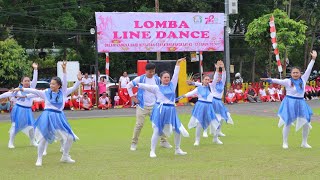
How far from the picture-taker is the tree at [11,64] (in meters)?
27.9

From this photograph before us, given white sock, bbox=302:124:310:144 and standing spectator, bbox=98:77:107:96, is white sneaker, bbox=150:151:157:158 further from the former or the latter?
standing spectator, bbox=98:77:107:96

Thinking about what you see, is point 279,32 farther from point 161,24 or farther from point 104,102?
point 104,102

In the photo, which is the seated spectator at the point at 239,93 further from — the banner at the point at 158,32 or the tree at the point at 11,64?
the tree at the point at 11,64

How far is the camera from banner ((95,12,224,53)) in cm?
2647

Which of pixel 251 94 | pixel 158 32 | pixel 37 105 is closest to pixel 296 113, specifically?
pixel 37 105

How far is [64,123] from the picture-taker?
32.8 ft

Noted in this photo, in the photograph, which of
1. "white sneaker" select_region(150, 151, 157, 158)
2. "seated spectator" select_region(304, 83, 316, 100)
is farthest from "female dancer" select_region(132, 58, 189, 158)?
"seated spectator" select_region(304, 83, 316, 100)

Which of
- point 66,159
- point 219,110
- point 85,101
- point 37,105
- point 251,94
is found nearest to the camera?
point 66,159

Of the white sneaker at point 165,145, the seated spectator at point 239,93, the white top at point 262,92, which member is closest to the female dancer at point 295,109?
the white sneaker at point 165,145

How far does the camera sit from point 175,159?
10.1 meters

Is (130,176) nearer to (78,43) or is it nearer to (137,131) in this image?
(137,131)

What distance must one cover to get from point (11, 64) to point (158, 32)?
24.9ft

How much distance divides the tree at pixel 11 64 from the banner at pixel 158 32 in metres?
4.77

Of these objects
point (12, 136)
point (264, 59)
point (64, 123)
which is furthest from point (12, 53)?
point (264, 59)
